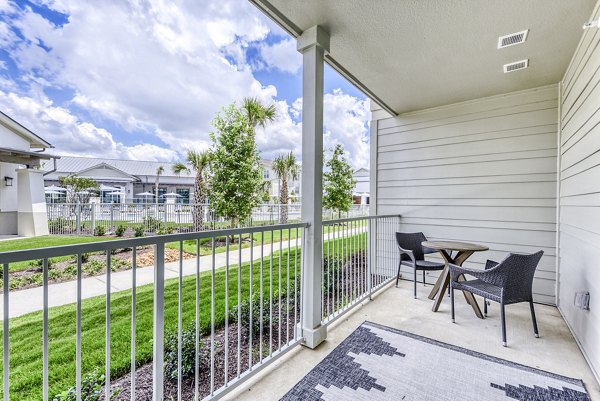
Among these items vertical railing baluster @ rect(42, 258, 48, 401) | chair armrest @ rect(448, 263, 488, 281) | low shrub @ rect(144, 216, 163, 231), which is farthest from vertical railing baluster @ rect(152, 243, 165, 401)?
low shrub @ rect(144, 216, 163, 231)

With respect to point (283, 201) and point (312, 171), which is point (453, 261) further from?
point (283, 201)

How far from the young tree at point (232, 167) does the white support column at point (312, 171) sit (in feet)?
19.9

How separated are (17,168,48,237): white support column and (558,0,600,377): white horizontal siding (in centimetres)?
927

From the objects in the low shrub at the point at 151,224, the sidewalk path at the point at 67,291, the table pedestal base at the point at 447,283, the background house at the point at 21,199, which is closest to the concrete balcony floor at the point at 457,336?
the table pedestal base at the point at 447,283

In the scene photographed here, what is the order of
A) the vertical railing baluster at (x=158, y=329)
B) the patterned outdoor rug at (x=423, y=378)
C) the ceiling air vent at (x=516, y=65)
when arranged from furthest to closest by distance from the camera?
1. the ceiling air vent at (x=516, y=65)
2. the patterned outdoor rug at (x=423, y=378)
3. the vertical railing baluster at (x=158, y=329)

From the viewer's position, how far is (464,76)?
3035 millimetres

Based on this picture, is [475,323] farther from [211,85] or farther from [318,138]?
[211,85]

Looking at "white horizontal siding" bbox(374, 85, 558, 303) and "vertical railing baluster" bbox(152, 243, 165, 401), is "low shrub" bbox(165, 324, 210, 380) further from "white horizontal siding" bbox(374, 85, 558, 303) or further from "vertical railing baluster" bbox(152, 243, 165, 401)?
"white horizontal siding" bbox(374, 85, 558, 303)

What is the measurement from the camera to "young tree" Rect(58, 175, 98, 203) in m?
8.91

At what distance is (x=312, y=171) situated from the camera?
2191 mm

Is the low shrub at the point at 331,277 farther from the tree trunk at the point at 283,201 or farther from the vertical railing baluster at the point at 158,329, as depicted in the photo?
the tree trunk at the point at 283,201

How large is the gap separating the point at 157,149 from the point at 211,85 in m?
7.36

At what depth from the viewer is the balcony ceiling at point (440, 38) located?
196 centimetres

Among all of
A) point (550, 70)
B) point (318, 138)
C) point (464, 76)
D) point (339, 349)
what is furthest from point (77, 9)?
point (550, 70)
